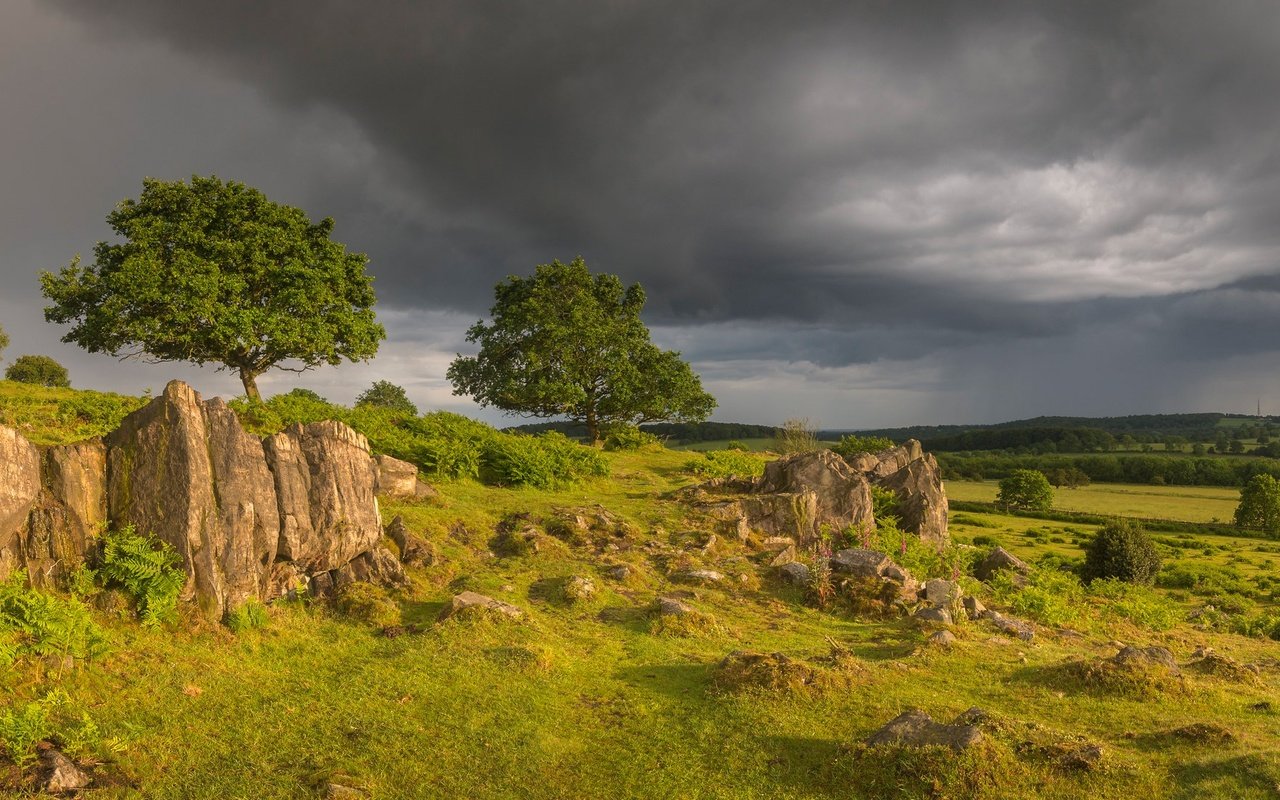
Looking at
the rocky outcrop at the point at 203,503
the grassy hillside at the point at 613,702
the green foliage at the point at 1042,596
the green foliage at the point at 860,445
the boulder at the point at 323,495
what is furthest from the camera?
the green foliage at the point at 860,445

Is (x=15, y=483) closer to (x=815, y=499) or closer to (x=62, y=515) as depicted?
(x=62, y=515)

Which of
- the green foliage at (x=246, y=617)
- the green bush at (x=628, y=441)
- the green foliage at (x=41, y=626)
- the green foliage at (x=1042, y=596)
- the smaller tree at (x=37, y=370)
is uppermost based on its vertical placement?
the smaller tree at (x=37, y=370)

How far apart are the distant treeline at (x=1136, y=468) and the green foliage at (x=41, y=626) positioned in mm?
141179

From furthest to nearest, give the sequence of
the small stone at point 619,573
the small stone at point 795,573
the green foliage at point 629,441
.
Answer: the green foliage at point 629,441 < the small stone at point 795,573 < the small stone at point 619,573

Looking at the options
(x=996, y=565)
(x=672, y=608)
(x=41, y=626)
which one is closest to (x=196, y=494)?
(x=41, y=626)

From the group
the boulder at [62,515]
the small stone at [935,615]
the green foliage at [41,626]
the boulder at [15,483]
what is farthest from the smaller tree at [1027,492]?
the boulder at [15,483]

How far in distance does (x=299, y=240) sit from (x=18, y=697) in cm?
3092

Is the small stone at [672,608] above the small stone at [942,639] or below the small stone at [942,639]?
above

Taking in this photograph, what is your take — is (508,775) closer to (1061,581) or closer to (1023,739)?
(1023,739)

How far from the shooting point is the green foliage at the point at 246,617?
46.1 ft

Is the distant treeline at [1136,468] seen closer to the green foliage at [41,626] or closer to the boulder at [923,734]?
the boulder at [923,734]

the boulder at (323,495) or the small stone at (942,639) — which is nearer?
the small stone at (942,639)

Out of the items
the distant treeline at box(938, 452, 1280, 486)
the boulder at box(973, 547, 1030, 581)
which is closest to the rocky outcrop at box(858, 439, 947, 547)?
the boulder at box(973, 547, 1030, 581)

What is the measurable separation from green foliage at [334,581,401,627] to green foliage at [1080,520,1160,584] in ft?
117
